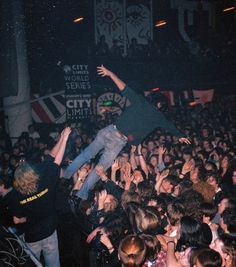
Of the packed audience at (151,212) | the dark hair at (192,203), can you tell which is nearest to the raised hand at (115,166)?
the packed audience at (151,212)

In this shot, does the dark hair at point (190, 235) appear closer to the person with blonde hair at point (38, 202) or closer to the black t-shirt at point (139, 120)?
the person with blonde hair at point (38, 202)

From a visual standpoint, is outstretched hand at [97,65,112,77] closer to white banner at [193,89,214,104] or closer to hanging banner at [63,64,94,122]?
hanging banner at [63,64,94,122]

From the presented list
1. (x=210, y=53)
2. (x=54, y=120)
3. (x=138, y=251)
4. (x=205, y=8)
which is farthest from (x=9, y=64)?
(x=205, y=8)

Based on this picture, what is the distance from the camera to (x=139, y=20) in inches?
716

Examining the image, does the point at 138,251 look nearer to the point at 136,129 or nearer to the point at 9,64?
the point at 136,129

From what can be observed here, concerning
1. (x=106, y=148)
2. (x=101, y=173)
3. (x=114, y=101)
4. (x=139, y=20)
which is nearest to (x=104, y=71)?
(x=106, y=148)

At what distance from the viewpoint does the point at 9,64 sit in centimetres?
904

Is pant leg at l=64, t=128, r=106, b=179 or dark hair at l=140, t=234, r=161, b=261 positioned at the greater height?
pant leg at l=64, t=128, r=106, b=179

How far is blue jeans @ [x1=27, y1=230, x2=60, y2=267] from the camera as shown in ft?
12.7

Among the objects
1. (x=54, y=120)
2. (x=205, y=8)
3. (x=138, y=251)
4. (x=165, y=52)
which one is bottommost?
(x=54, y=120)

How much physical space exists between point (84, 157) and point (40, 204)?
1799mm

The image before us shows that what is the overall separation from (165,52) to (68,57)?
4.31 metres

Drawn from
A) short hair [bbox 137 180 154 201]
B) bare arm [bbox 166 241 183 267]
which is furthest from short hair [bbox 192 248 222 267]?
short hair [bbox 137 180 154 201]

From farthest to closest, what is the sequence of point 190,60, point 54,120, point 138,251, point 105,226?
point 190,60 → point 54,120 → point 105,226 → point 138,251
